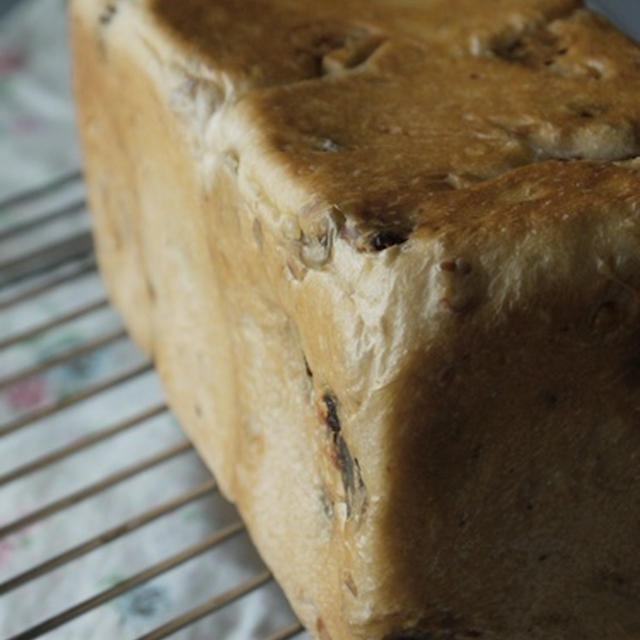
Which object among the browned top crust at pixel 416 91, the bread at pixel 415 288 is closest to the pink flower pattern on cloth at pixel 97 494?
the bread at pixel 415 288

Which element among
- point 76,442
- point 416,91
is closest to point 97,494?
point 76,442

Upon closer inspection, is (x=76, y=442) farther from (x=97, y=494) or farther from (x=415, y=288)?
(x=415, y=288)

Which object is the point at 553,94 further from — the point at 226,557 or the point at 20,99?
the point at 20,99

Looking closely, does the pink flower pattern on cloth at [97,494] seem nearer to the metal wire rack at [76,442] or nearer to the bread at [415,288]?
the metal wire rack at [76,442]

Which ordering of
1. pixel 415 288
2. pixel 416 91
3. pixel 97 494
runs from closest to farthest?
1. pixel 415 288
2. pixel 416 91
3. pixel 97 494

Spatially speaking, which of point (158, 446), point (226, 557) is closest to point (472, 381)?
point (226, 557)
